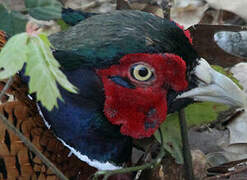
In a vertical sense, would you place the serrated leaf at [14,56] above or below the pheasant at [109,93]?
above

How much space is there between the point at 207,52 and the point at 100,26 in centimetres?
104

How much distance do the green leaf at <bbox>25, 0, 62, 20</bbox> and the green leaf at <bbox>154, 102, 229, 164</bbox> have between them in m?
0.90

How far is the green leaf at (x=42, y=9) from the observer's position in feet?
4.25

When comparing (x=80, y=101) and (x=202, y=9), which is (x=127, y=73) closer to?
(x=80, y=101)

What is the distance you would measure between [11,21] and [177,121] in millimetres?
1108

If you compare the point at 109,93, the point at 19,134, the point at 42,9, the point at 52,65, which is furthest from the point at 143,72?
the point at 52,65

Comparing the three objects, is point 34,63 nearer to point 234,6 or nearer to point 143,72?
point 143,72

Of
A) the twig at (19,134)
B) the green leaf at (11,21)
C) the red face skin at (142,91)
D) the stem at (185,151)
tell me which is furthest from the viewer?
the stem at (185,151)

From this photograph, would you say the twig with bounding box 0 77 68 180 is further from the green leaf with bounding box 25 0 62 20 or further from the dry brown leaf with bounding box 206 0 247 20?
the dry brown leaf with bounding box 206 0 247 20

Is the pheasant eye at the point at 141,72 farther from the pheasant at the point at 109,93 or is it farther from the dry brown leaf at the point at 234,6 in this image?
the dry brown leaf at the point at 234,6

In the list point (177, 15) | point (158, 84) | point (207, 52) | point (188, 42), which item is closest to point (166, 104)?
point (158, 84)

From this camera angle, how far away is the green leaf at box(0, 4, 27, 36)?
1268 mm

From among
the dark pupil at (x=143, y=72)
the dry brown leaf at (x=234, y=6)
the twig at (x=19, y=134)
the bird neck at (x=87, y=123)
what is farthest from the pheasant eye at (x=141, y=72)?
the dry brown leaf at (x=234, y=6)

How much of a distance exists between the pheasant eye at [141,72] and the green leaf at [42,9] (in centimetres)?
39
